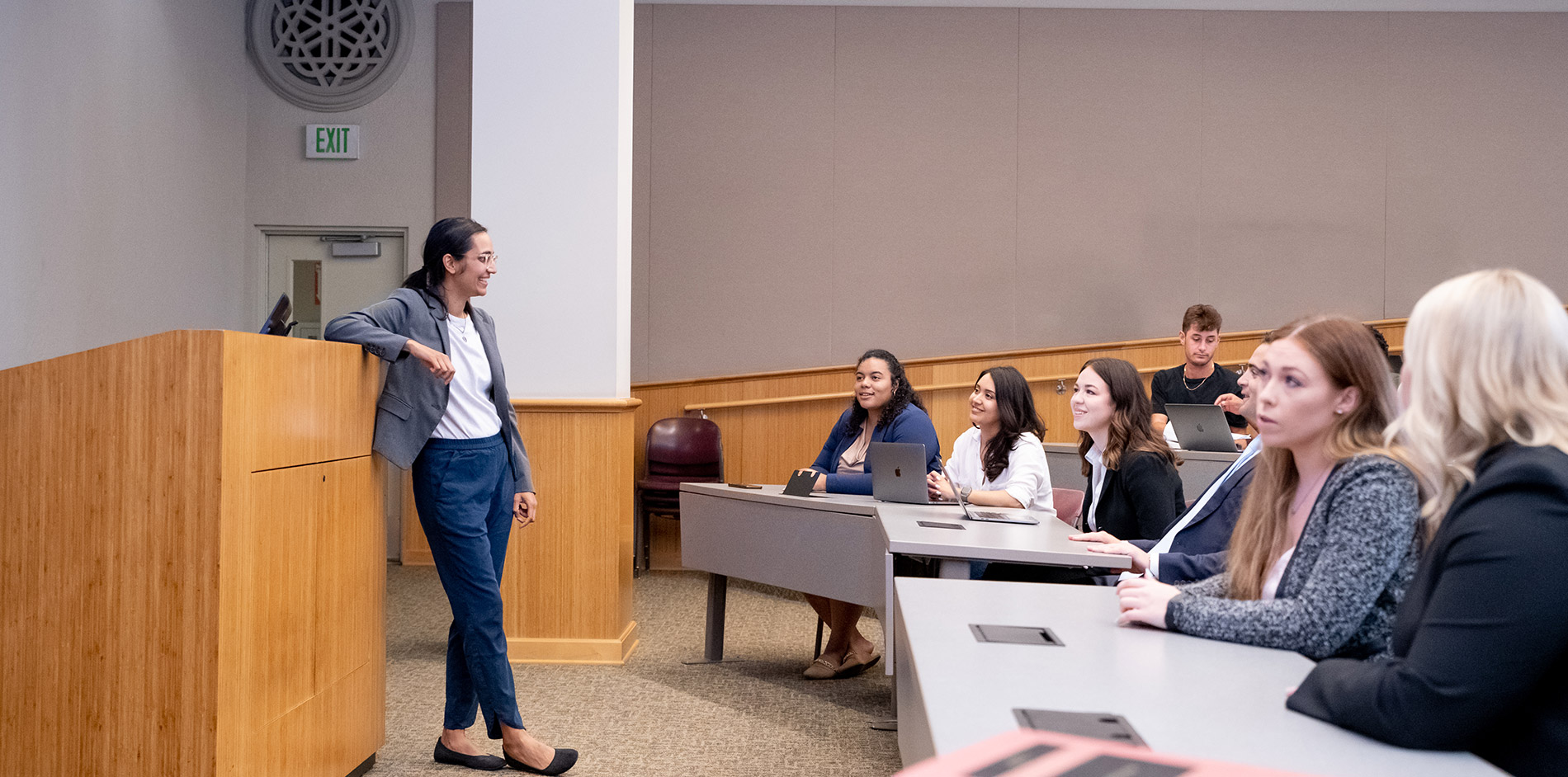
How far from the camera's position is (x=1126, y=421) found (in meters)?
2.92

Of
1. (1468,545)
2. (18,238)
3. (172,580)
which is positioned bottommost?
(172,580)

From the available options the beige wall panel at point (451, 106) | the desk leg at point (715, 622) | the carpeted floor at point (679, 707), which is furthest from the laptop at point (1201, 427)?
the beige wall panel at point (451, 106)

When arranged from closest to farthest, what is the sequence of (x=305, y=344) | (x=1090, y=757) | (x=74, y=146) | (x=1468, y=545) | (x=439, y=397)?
1. (x=1090, y=757)
2. (x=1468, y=545)
3. (x=305, y=344)
4. (x=439, y=397)
5. (x=74, y=146)

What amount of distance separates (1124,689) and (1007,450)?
8.03 feet

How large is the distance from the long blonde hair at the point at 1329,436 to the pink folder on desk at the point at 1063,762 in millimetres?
709

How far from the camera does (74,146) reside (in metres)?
4.64

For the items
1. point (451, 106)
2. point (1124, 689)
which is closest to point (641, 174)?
point (451, 106)

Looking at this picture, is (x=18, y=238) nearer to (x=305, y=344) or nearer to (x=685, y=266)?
(x=305, y=344)

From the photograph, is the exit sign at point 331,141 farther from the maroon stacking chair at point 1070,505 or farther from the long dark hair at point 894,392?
the maroon stacking chair at point 1070,505

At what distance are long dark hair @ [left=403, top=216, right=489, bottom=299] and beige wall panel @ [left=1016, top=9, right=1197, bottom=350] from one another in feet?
15.0

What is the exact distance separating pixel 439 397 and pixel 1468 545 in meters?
2.38

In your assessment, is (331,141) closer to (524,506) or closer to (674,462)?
(674,462)

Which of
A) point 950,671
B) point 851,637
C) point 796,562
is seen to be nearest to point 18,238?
point 796,562

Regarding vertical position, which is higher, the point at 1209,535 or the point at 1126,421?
the point at 1126,421
